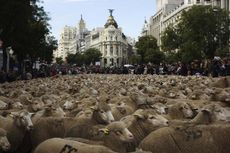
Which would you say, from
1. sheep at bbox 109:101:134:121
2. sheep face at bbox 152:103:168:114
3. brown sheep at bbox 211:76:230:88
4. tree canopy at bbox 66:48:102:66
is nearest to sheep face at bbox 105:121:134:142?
sheep at bbox 109:101:134:121

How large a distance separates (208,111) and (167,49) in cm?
6606

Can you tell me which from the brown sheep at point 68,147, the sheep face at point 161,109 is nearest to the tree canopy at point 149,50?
the sheep face at point 161,109

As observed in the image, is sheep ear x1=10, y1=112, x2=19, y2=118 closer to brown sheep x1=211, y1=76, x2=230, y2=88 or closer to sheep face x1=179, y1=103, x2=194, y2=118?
sheep face x1=179, y1=103, x2=194, y2=118

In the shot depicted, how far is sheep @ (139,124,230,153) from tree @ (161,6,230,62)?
6050 cm

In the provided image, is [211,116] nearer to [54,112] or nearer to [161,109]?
[161,109]

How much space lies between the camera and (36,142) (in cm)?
890

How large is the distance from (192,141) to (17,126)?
12.0ft

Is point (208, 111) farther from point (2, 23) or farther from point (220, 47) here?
point (220, 47)

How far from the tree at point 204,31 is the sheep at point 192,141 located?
198ft

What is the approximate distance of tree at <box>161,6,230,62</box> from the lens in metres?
68.2

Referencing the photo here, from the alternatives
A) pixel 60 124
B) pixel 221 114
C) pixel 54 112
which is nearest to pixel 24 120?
pixel 60 124

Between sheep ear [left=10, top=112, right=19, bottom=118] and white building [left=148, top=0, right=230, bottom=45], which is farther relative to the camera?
white building [left=148, top=0, right=230, bottom=45]

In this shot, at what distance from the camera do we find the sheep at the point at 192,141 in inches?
276

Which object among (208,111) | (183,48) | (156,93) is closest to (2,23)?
(156,93)
